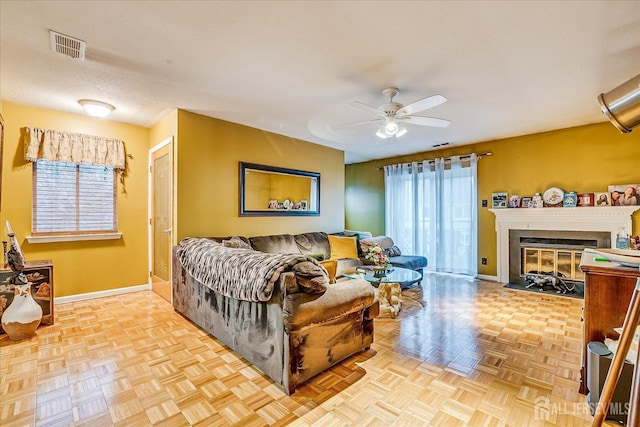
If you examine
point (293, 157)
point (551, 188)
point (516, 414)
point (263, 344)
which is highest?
point (293, 157)

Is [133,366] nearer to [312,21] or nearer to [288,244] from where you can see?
[288,244]

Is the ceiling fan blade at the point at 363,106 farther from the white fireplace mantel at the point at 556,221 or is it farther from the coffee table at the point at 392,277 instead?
the white fireplace mantel at the point at 556,221

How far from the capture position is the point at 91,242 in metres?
3.96

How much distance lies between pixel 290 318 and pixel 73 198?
3684 millimetres

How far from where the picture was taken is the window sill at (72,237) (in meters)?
3.53

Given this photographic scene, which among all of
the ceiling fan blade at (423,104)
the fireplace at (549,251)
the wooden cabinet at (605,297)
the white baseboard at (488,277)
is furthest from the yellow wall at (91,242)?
the fireplace at (549,251)

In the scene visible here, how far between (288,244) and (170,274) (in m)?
1.59

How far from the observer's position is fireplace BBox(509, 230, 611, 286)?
420cm

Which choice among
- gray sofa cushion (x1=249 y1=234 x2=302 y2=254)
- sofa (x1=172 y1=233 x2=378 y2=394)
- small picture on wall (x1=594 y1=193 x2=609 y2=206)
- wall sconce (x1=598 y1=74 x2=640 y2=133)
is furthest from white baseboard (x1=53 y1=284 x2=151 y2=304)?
small picture on wall (x1=594 y1=193 x2=609 y2=206)

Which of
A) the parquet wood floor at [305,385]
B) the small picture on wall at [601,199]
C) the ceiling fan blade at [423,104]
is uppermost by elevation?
the ceiling fan blade at [423,104]

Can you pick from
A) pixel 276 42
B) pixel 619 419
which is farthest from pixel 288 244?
pixel 619 419

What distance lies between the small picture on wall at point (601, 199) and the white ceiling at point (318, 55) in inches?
43.3

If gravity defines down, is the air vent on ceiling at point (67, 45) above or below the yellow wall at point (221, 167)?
above

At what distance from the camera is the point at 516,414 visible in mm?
1710
